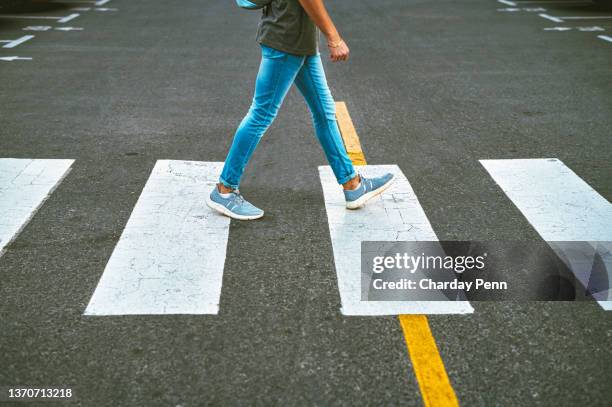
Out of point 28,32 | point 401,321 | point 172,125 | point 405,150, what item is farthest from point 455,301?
point 28,32

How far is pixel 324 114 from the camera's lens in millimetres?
5062

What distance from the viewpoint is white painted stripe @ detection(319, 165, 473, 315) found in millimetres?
3816

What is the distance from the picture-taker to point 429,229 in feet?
15.7

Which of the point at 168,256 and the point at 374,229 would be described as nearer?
the point at 168,256

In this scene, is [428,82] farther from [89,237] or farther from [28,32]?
[28,32]

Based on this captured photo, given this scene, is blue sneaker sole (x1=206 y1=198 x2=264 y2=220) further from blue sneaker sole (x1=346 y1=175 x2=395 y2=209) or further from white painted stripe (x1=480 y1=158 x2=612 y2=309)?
white painted stripe (x1=480 y1=158 x2=612 y2=309)

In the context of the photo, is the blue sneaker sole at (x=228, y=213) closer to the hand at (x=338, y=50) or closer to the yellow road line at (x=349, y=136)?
the hand at (x=338, y=50)

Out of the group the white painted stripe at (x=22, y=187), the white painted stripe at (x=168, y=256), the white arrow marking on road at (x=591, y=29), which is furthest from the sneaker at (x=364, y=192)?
the white arrow marking on road at (x=591, y=29)

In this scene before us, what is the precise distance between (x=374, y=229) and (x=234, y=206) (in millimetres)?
938

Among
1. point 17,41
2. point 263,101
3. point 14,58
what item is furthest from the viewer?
point 17,41

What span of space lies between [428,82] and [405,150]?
3.06 meters

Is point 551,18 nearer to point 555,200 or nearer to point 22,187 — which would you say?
point 555,200

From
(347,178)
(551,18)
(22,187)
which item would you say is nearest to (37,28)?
(22,187)

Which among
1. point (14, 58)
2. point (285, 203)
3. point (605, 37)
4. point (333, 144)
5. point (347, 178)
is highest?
point (333, 144)
